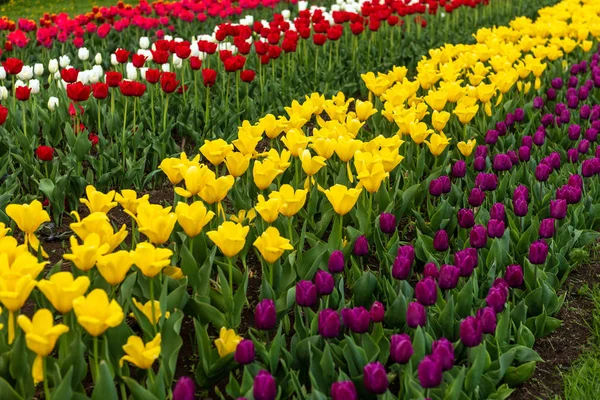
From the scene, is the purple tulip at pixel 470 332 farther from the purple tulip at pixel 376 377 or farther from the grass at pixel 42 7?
the grass at pixel 42 7

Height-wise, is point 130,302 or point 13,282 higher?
point 13,282

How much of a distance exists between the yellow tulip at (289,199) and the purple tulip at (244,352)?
96cm

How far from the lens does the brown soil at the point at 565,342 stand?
3100mm

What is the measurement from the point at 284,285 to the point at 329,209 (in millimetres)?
817

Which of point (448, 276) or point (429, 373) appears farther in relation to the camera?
point (448, 276)

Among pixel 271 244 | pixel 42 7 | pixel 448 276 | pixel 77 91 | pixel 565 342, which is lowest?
pixel 565 342

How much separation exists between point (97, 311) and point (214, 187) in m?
1.10

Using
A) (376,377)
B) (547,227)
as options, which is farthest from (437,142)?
(376,377)

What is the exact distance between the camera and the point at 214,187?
337 centimetres

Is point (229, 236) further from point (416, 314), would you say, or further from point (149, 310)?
point (416, 314)

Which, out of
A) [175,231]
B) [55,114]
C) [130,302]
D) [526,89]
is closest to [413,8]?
[526,89]

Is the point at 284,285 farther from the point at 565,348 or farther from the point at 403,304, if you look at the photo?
the point at 565,348

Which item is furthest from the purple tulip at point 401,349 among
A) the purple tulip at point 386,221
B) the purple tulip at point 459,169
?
the purple tulip at point 459,169

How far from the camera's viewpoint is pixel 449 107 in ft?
19.6
